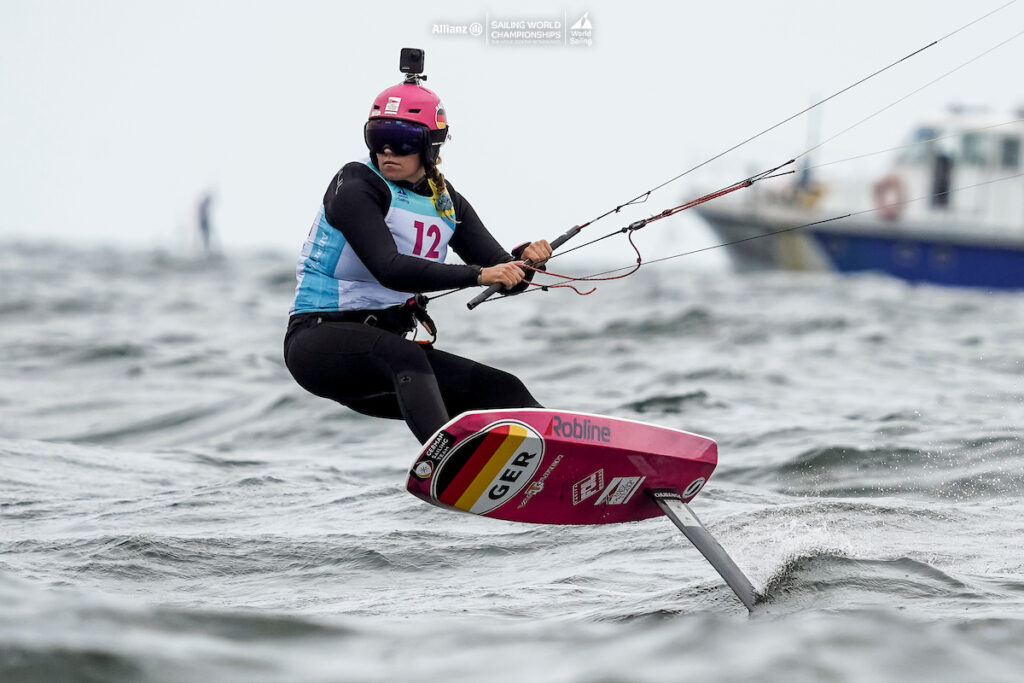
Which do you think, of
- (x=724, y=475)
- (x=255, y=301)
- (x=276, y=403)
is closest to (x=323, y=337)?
(x=724, y=475)

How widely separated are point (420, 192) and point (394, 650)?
2253mm

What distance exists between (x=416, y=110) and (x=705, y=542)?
1947mm

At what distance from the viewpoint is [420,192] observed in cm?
508

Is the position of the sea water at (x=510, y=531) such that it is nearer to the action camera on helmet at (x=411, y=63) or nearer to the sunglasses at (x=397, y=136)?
the sunglasses at (x=397, y=136)

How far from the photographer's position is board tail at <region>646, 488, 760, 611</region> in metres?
4.41

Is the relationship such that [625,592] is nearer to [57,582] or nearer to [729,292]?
[57,582]

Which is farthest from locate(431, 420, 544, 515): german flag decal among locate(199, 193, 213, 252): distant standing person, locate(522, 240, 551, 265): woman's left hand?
locate(199, 193, 213, 252): distant standing person

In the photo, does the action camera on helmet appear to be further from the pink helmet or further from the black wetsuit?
the black wetsuit

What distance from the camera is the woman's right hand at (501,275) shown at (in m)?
4.71

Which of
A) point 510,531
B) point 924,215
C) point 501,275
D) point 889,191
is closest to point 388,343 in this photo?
point 501,275

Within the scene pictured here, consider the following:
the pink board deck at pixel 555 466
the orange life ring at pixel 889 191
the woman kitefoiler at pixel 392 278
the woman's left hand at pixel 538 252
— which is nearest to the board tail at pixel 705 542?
the pink board deck at pixel 555 466

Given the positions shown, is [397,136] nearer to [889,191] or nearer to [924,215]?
[924,215]

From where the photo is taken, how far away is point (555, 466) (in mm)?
5039

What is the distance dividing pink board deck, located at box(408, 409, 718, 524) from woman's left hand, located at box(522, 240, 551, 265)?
594mm
